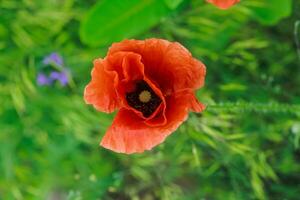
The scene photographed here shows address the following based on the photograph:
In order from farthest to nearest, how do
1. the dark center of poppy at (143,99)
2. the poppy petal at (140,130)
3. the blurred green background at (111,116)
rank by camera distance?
the blurred green background at (111,116), the dark center of poppy at (143,99), the poppy petal at (140,130)

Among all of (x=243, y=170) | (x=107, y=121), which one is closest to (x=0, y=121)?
(x=107, y=121)

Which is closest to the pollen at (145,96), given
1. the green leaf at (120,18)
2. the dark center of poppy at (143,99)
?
the dark center of poppy at (143,99)

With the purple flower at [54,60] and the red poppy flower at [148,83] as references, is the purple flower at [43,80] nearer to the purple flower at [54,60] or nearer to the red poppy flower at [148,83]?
the purple flower at [54,60]

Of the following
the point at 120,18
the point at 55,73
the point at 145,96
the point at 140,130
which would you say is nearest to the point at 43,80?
the point at 55,73

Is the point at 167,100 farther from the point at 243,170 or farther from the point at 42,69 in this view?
the point at 42,69

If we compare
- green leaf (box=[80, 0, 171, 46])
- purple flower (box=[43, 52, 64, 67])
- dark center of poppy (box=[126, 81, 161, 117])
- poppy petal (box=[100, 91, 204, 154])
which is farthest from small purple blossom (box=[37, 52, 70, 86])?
poppy petal (box=[100, 91, 204, 154])

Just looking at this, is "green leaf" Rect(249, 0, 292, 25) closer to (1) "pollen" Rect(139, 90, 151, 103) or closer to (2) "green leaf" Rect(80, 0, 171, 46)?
(2) "green leaf" Rect(80, 0, 171, 46)

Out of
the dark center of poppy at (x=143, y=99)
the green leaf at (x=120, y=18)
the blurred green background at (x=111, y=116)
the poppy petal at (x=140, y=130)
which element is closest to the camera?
the poppy petal at (x=140, y=130)
